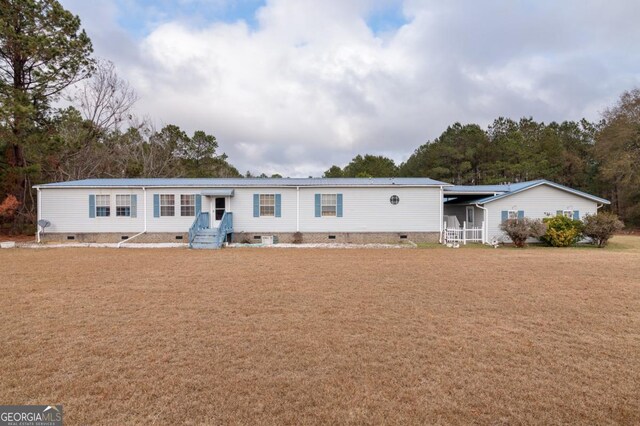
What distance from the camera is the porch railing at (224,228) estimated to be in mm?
15625

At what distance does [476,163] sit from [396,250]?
29955 mm

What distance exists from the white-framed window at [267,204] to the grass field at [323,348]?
9.05 metres

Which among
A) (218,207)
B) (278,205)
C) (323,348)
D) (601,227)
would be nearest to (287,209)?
(278,205)

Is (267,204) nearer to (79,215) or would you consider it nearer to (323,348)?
(79,215)

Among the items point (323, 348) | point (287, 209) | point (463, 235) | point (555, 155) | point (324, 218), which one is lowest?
point (323, 348)

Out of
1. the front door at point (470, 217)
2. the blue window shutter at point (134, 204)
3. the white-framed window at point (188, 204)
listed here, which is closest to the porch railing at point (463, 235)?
the front door at point (470, 217)

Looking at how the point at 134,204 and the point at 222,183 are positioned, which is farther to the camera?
the point at 222,183

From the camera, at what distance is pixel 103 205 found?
1730cm

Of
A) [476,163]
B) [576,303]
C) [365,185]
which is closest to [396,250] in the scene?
[365,185]

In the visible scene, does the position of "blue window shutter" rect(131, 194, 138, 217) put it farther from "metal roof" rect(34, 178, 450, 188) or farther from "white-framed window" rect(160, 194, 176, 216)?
"white-framed window" rect(160, 194, 176, 216)

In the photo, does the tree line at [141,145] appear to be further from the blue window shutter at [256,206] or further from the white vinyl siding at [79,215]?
the blue window shutter at [256,206]

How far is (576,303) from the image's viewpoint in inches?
246

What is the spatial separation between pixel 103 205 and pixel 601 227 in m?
24.4

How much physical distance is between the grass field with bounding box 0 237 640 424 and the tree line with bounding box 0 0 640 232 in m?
Answer: 16.4
